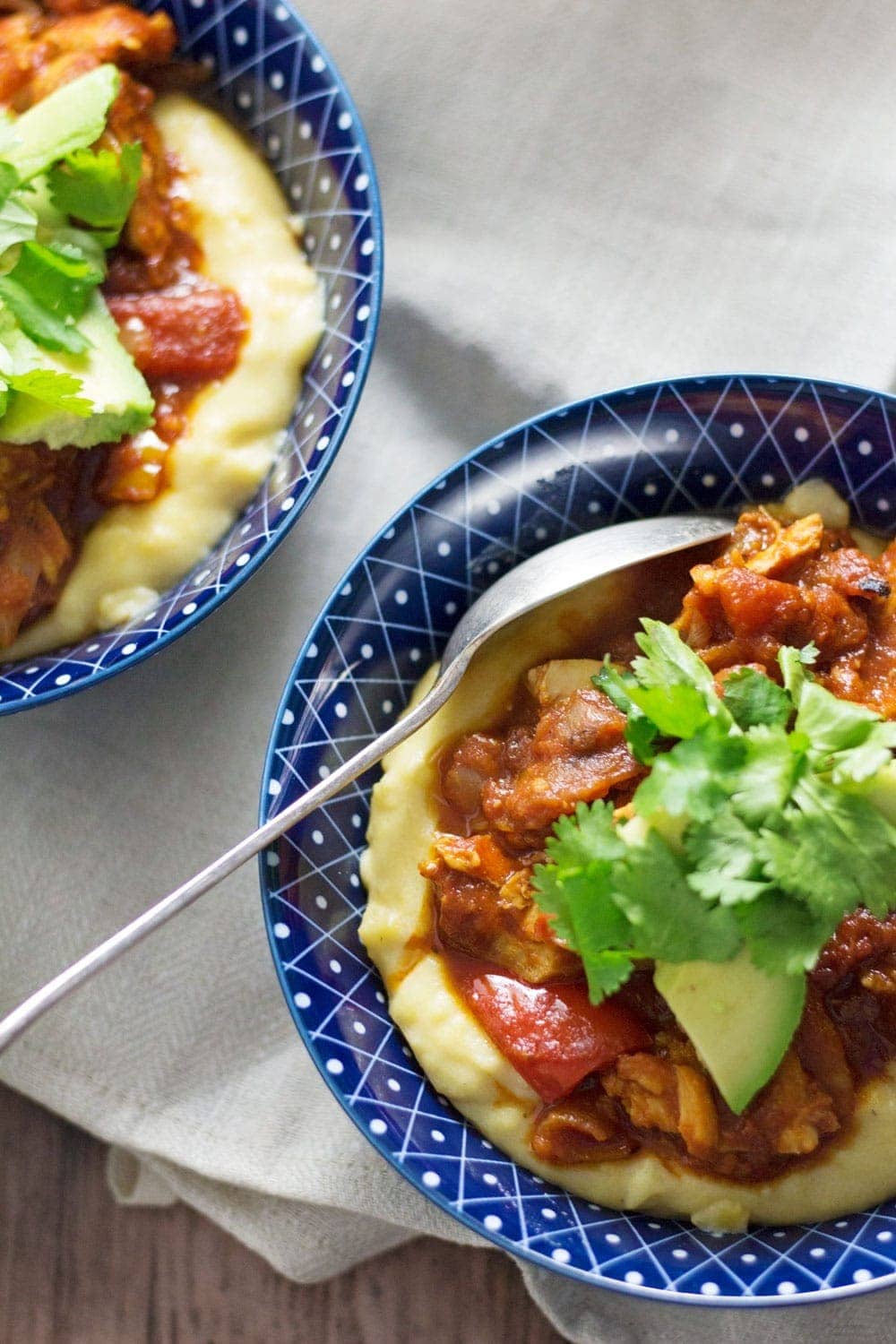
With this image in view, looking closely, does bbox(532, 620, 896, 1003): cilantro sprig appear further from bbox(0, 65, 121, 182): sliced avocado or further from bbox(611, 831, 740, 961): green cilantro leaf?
bbox(0, 65, 121, 182): sliced avocado

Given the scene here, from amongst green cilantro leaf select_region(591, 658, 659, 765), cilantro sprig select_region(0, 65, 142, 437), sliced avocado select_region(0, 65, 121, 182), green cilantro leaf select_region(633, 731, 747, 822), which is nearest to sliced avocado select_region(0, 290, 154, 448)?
cilantro sprig select_region(0, 65, 142, 437)

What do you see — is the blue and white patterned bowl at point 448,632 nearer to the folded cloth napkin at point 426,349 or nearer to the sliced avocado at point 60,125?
the folded cloth napkin at point 426,349

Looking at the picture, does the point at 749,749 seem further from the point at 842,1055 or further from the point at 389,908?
the point at 389,908

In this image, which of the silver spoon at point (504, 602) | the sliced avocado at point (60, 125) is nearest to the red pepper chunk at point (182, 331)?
the sliced avocado at point (60, 125)

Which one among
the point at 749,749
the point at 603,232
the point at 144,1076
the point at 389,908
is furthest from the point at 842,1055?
the point at 603,232

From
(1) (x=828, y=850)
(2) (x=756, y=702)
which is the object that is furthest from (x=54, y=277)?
(1) (x=828, y=850)
